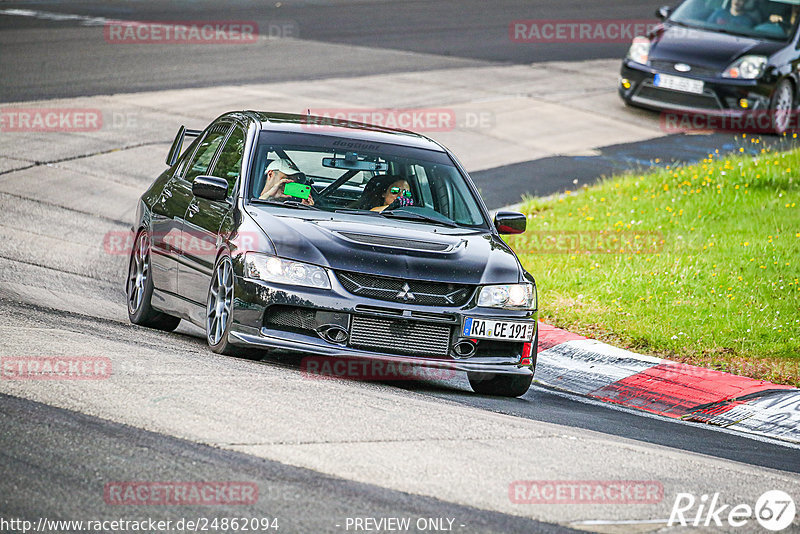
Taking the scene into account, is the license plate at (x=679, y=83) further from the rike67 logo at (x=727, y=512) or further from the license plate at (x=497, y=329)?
the rike67 logo at (x=727, y=512)

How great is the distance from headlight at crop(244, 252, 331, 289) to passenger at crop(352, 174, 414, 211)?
3.68 ft

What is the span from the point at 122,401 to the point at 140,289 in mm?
3313

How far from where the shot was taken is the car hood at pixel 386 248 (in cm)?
762

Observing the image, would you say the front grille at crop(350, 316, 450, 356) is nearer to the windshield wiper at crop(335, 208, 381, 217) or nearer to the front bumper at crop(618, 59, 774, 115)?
the windshield wiper at crop(335, 208, 381, 217)

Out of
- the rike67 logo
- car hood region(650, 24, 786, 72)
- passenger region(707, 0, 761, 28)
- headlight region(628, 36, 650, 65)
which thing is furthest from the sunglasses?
passenger region(707, 0, 761, 28)

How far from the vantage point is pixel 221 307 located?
26.2 ft

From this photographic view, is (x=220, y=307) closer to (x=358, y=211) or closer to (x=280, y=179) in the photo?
(x=280, y=179)

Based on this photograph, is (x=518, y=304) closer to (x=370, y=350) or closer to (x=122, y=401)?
(x=370, y=350)

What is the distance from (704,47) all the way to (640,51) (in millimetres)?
998

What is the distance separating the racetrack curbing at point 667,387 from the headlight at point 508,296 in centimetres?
128

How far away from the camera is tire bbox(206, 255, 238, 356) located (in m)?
7.85

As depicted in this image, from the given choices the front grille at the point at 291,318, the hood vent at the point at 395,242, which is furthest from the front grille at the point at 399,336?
the hood vent at the point at 395,242

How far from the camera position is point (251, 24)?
87.1 feet

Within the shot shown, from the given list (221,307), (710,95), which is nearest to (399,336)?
(221,307)
